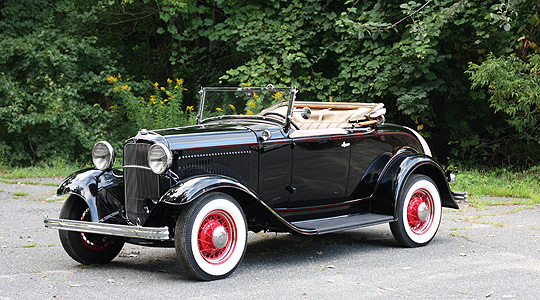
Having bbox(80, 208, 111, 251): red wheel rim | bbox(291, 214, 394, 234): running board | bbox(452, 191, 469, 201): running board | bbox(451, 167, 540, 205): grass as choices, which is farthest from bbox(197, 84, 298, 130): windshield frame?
bbox(451, 167, 540, 205): grass

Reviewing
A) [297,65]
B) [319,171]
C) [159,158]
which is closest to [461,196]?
[319,171]

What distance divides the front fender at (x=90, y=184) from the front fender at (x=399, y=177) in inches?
108

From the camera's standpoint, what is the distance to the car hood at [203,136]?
5.65 metres

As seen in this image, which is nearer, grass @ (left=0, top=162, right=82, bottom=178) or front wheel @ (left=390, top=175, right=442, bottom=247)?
front wheel @ (left=390, top=175, right=442, bottom=247)

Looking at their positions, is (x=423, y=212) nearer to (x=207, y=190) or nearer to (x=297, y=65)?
(x=207, y=190)

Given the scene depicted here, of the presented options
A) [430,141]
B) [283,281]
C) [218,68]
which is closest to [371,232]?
[283,281]

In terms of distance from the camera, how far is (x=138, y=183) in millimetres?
5793

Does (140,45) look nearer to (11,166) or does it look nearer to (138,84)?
(138,84)

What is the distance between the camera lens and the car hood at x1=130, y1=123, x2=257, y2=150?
565 cm

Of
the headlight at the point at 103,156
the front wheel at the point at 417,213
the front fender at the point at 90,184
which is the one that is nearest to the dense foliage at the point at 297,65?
the front wheel at the point at 417,213

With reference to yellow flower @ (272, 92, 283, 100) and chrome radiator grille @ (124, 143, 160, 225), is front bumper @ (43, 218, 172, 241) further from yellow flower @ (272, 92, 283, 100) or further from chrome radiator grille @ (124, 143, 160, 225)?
yellow flower @ (272, 92, 283, 100)

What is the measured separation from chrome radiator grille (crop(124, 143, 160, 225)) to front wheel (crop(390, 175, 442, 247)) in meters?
2.64

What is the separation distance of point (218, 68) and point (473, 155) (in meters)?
6.00

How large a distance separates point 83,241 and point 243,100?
2176 millimetres
